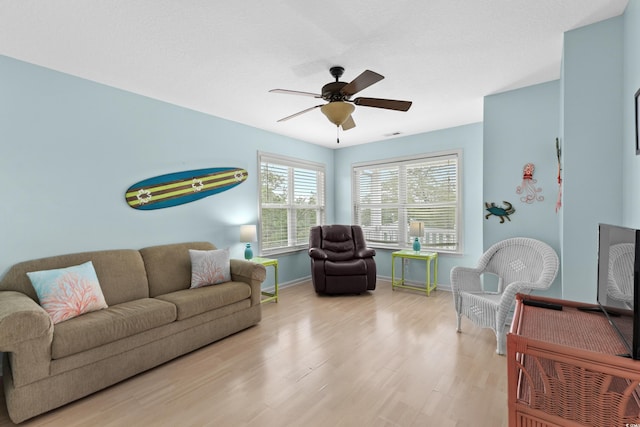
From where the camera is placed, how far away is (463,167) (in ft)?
14.6

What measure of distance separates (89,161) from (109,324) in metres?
A: 1.64

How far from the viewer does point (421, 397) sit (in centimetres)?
196

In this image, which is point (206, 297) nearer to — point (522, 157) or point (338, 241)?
point (338, 241)

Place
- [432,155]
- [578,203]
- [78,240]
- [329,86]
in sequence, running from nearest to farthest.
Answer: [578,203] < [329,86] < [78,240] < [432,155]

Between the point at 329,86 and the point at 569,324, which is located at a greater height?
the point at 329,86

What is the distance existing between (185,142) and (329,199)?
2.99 meters

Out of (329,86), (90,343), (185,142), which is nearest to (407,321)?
(329,86)

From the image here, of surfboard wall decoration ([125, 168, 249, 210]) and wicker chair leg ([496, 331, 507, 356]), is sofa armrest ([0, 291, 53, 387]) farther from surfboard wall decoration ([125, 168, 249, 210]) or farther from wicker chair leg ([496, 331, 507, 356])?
wicker chair leg ([496, 331, 507, 356])

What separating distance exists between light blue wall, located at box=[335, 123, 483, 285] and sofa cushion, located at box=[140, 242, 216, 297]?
11.1 feet

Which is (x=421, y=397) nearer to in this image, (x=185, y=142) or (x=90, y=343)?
(x=90, y=343)

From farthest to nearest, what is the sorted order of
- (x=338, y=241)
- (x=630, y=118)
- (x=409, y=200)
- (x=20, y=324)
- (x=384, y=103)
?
(x=409, y=200) < (x=338, y=241) < (x=384, y=103) < (x=630, y=118) < (x=20, y=324)

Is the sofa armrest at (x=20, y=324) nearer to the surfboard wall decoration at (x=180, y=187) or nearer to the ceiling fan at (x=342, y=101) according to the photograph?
the surfboard wall decoration at (x=180, y=187)

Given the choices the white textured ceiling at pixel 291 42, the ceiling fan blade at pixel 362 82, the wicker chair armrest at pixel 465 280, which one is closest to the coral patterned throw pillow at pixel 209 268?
the white textured ceiling at pixel 291 42

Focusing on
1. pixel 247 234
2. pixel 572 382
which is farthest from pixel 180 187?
pixel 572 382
